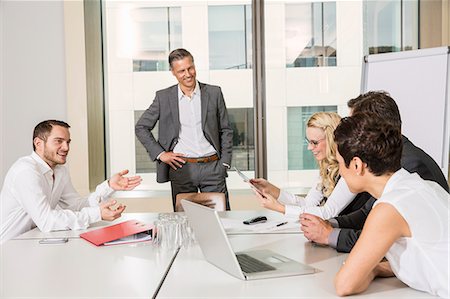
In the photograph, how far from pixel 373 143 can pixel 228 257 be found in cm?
65

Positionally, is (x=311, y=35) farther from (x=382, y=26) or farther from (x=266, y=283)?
(x=266, y=283)

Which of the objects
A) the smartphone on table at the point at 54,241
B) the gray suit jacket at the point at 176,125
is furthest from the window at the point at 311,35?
the smartphone on table at the point at 54,241

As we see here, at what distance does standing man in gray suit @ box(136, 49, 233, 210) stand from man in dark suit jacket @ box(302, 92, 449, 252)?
179cm

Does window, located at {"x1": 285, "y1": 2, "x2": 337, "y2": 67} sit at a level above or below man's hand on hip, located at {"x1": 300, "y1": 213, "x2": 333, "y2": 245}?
above

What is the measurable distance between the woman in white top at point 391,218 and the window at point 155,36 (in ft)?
14.2

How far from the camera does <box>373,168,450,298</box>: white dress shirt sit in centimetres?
167

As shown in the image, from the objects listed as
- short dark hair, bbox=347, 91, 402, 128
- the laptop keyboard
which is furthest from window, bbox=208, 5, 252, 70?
the laptop keyboard

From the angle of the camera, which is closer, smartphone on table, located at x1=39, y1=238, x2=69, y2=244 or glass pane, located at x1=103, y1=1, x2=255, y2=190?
smartphone on table, located at x1=39, y1=238, x2=69, y2=244

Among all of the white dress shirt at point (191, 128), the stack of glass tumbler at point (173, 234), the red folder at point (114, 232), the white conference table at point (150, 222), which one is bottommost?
the white conference table at point (150, 222)

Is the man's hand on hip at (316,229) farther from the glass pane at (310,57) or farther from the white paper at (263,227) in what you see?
the glass pane at (310,57)

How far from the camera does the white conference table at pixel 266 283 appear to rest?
→ 176 cm

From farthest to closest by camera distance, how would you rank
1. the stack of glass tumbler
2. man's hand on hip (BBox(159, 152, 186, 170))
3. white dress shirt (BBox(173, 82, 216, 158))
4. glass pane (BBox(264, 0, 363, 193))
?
glass pane (BBox(264, 0, 363, 193)), white dress shirt (BBox(173, 82, 216, 158)), man's hand on hip (BBox(159, 152, 186, 170)), the stack of glass tumbler

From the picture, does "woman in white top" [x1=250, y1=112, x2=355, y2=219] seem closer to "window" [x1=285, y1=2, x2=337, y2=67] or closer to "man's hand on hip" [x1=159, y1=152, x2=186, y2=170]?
"man's hand on hip" [x1=159, y1=152, x2=186, y2=170]

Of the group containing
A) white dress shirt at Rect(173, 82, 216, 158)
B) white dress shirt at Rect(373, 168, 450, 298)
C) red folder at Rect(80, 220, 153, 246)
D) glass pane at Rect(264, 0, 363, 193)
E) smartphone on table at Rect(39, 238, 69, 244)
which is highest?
glass pane at Rect(264, 0, 363, 193)
